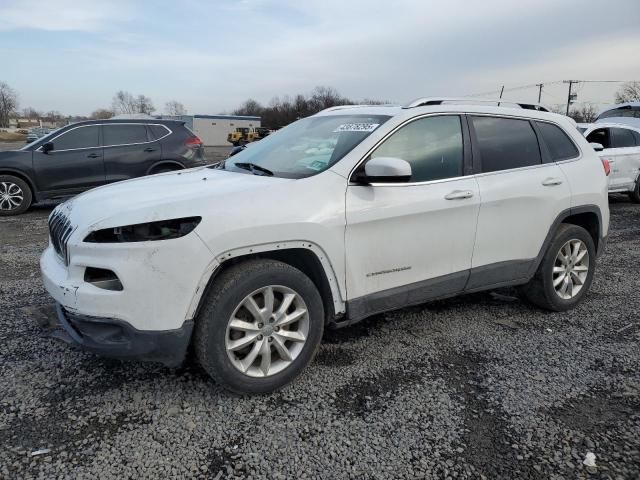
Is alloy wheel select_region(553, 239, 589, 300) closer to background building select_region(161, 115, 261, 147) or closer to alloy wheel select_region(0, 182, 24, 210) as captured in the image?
alloy wheel select_region(0, 182, 24, 210)

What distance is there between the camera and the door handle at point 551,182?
4020mm

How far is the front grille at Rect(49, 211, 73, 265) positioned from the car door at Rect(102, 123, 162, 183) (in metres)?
6.49

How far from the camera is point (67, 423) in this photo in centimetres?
263

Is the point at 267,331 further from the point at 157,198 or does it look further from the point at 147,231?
the point at 157,198

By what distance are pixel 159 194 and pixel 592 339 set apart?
340cm

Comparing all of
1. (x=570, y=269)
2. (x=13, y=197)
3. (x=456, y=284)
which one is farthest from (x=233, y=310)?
(x=13, y=197)

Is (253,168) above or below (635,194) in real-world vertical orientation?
above

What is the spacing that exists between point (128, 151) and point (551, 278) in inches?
319

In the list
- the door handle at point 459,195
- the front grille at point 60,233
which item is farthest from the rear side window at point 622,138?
the front grille at point 60,233

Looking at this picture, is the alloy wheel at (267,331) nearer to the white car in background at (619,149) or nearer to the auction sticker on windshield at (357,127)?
the auction sticker on windshield at (357,127)

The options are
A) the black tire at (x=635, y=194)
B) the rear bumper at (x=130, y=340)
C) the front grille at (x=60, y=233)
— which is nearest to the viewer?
the rear bumper at (x=130, y=340)

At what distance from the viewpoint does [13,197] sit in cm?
912

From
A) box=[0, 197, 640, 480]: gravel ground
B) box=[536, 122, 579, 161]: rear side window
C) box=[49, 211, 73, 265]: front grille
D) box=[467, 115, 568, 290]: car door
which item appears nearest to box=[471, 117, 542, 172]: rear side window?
box=[467, 115, 568, 290]: car door

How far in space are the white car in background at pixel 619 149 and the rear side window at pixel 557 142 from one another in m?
6.93
